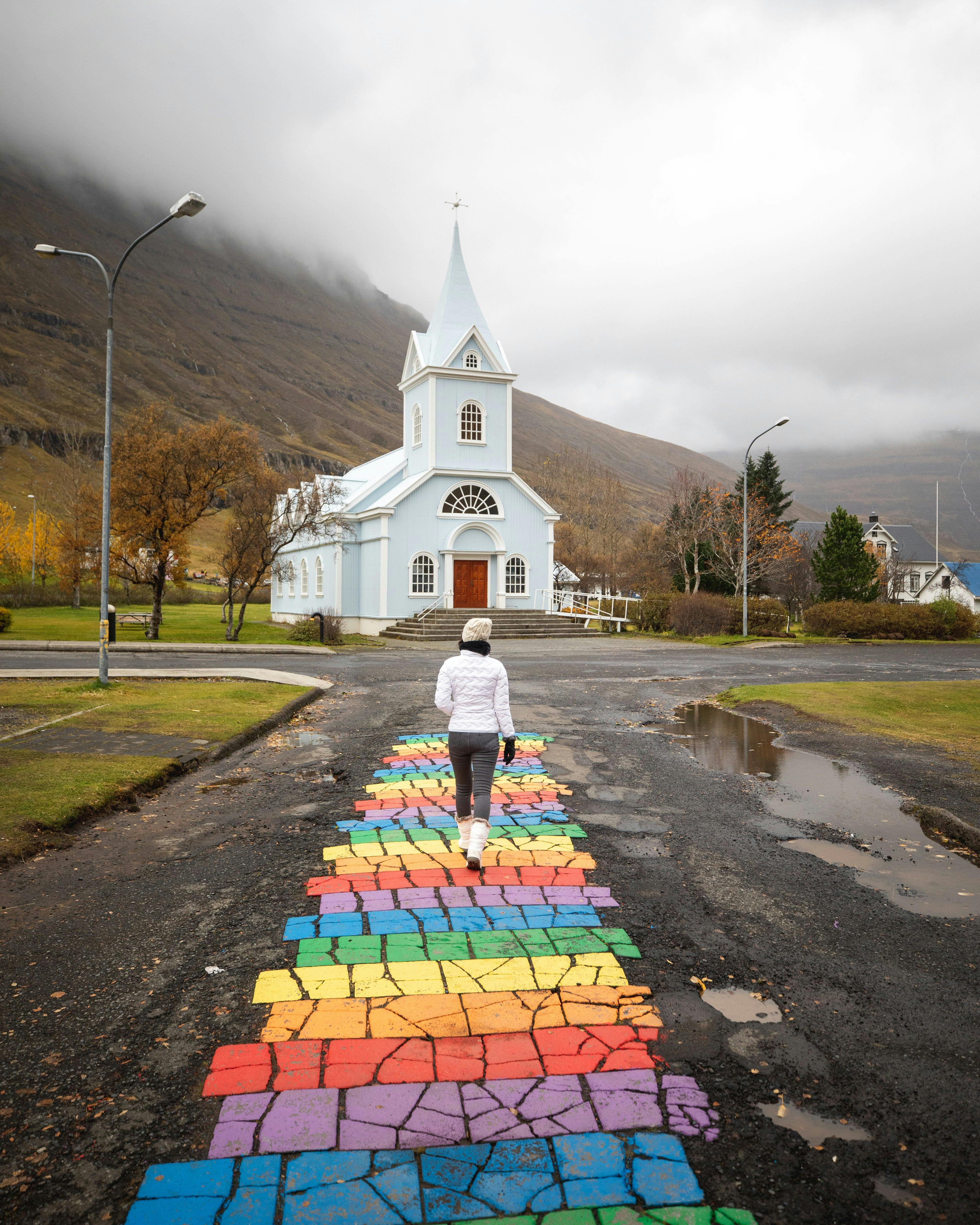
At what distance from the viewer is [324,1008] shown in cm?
379

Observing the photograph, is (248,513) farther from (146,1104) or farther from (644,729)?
(146,1104)

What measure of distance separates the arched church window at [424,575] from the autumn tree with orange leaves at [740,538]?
50.5 ft

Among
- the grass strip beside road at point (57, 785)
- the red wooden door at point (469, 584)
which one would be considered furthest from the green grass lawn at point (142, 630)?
the grass strip beside road at point (57, 785)

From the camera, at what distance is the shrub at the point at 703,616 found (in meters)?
33.7

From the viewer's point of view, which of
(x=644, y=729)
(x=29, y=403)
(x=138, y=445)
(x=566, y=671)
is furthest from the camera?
(x=29, y=403)

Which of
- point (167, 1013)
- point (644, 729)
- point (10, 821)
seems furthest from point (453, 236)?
point (167, 1013)

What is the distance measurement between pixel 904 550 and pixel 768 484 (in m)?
55.3

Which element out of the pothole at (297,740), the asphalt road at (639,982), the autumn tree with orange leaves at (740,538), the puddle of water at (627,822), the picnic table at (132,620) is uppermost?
the autumn tree with orange leaves at (740,538)

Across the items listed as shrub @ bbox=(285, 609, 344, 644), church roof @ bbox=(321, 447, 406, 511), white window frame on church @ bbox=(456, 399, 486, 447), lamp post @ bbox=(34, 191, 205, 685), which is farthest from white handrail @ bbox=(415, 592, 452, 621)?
lamp post @ bbox=(34, 191, 205, 685)

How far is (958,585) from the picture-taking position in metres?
79.1

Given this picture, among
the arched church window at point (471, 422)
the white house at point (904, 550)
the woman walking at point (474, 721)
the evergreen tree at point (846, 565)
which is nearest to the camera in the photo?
the woman walking at point (474, 721)

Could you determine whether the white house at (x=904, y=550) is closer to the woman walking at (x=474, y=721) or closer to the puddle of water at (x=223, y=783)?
the puddle of water at (x=223, y=783)

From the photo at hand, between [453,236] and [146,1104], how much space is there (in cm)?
4167

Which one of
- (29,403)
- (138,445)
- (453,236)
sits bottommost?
(138,445)
